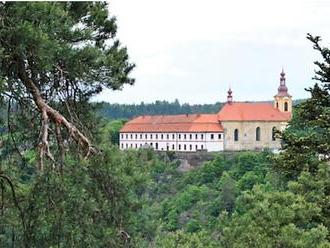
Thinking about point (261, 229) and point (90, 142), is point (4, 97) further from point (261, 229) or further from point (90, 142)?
point (261, 229)

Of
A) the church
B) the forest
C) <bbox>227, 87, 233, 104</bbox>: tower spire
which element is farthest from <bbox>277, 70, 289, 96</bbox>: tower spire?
the forest

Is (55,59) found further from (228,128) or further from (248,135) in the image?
(248,135)

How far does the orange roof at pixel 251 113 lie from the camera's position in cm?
7262

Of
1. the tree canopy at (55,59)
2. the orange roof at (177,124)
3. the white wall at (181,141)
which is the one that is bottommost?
the white wall at (181,141)

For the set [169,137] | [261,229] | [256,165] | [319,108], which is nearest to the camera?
[261,229]

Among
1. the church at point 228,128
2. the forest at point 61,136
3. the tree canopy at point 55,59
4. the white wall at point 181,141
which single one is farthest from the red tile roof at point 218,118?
the tree canopy at point 55,59

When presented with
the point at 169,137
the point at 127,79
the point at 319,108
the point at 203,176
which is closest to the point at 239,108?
the point at 169,137

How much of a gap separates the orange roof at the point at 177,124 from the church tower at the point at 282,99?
674 centimetres

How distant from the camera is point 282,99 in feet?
243

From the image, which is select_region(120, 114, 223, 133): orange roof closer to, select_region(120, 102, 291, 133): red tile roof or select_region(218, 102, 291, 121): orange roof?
select_region(120, 102, 291, 133): red tile roof

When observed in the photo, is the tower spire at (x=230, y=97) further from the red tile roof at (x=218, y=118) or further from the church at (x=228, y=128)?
the red tile roof at (x=218, y=118)

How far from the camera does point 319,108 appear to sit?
11664 mm

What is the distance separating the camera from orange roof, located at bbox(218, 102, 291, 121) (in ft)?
238

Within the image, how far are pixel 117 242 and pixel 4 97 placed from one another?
1483mm
